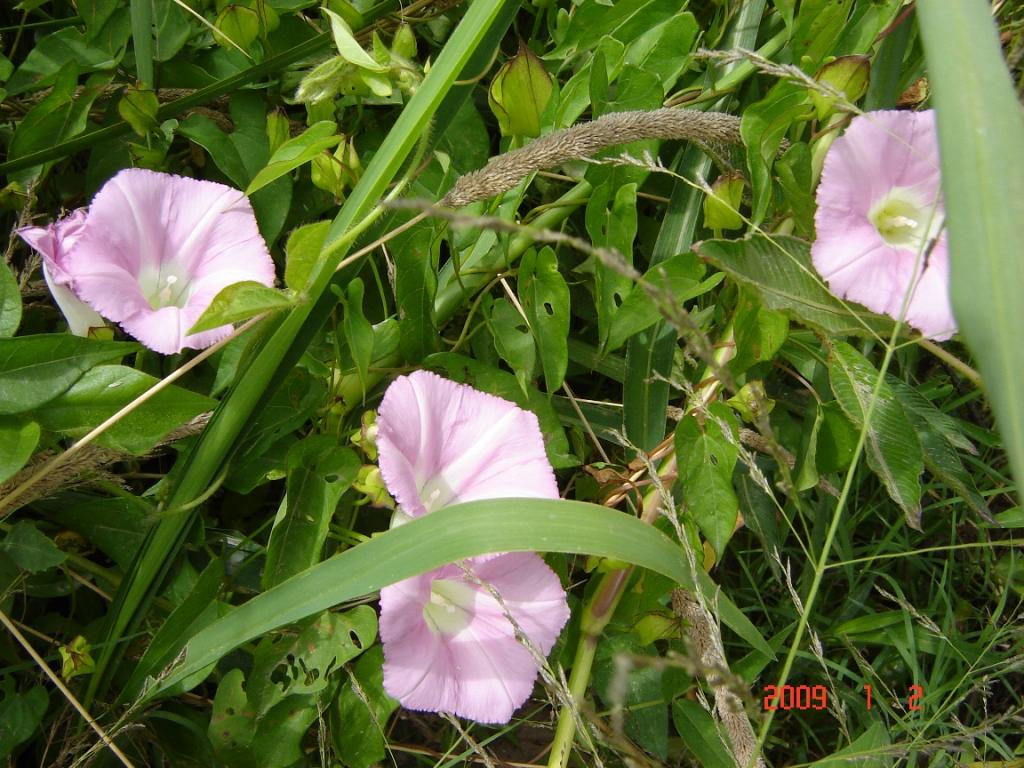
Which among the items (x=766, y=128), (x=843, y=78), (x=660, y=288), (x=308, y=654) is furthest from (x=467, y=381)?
(x=843, y=78)

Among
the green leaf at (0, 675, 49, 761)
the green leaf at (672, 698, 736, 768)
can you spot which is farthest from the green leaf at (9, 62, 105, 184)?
the green leaf at (672, 698, 736, 768)

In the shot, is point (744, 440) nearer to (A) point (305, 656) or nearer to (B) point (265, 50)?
(A) point (305, 656)

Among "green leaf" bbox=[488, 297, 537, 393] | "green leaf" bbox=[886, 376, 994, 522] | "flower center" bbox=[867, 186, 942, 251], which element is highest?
"flower center" bbox=[867, 186, 942, 251]

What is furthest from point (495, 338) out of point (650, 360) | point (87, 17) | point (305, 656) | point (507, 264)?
point (87, 17)

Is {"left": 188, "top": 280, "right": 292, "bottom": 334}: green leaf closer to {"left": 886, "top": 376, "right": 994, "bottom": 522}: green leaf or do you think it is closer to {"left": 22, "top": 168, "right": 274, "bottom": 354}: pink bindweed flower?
{"left": 22, "top": 168, "right": 274, "bottom": 354}: pink bindweed flower

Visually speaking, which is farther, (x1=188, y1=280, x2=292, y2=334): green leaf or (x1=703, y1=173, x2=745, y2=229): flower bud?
(x1=703, y1=173, x2=745, y2=229): flower bud
